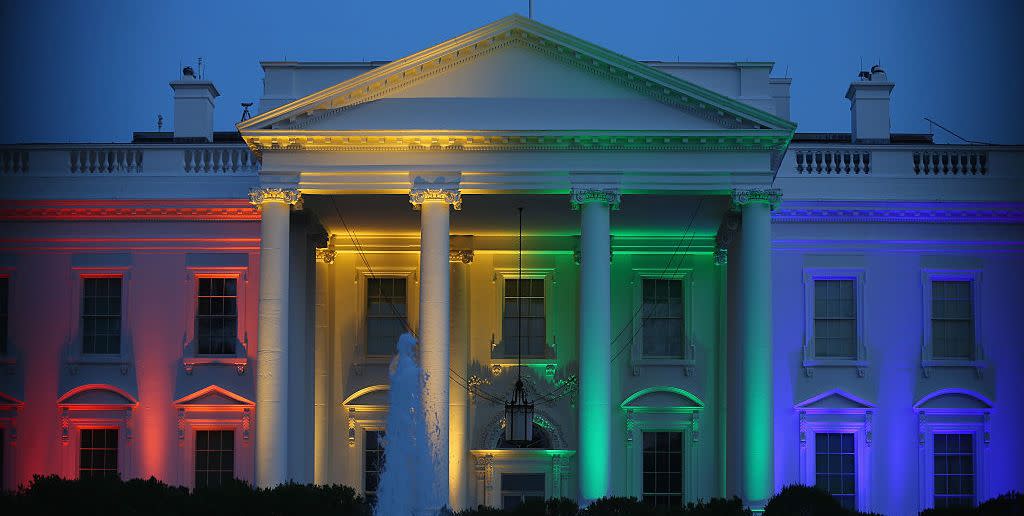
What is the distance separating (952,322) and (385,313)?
1340cm

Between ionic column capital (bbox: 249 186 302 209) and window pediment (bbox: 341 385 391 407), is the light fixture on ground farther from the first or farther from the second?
ionic column capital (bbox: 249 186 302 209)

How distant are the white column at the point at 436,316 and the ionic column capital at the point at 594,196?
7.62 feet

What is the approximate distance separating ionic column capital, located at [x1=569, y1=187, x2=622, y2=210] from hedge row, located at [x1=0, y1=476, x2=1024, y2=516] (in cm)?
646

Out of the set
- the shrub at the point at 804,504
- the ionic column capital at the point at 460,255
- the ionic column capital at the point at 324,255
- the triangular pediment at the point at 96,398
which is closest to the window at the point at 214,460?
the triangular pediment at the point at 96,398

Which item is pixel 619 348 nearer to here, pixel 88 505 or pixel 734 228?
pixel 734 228

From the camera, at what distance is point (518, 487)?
1389 inches

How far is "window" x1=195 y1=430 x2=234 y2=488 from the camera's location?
1353 inches

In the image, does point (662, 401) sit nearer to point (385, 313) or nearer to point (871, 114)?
point (385, 313)

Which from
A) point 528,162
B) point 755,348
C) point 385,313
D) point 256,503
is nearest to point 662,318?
point 755,348

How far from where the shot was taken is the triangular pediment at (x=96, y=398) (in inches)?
1352

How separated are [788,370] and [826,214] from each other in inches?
150

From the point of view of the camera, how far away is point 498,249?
35.8 metres

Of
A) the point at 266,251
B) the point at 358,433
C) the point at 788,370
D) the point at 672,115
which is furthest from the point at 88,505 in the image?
the point at 788,370

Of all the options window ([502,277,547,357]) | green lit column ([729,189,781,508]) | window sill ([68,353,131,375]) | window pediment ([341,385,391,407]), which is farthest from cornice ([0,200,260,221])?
green lit column ([729,189,781,508])
